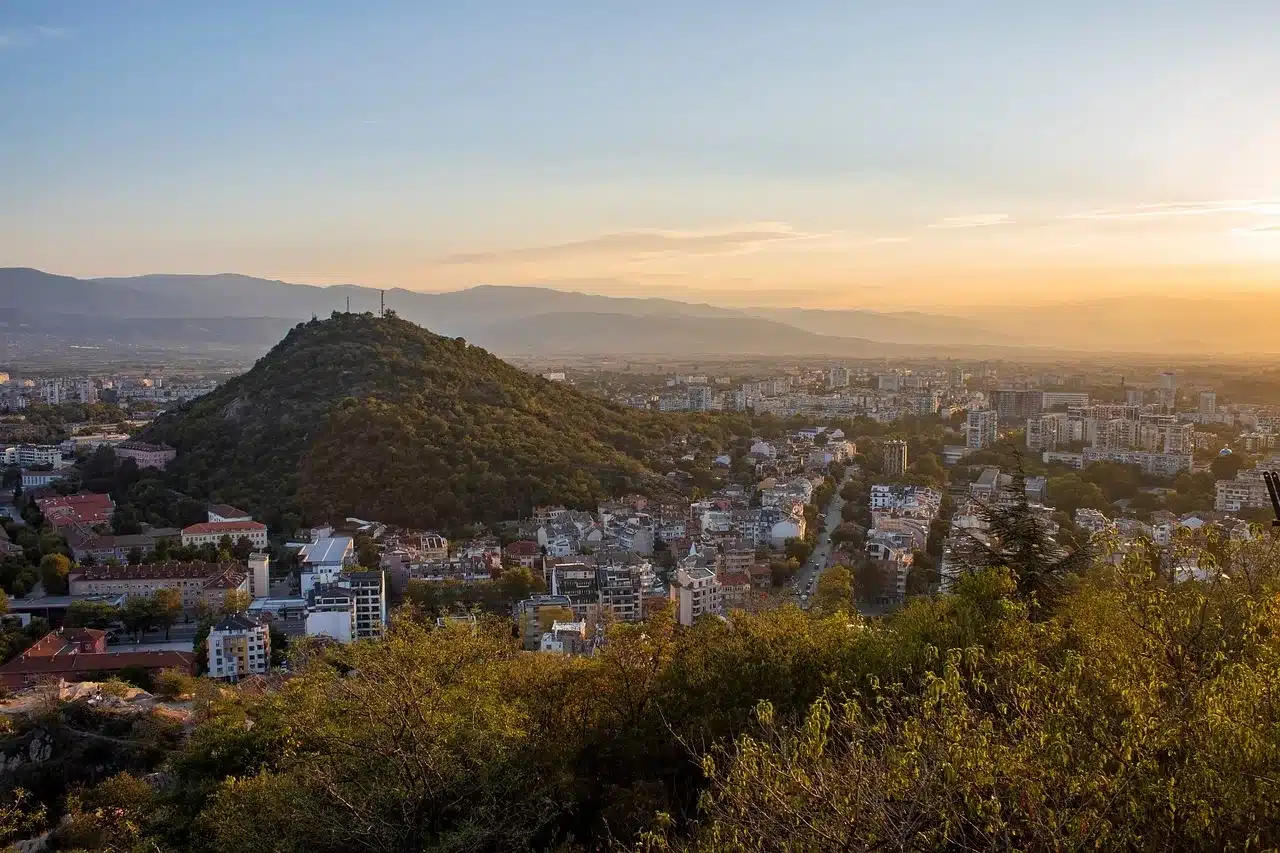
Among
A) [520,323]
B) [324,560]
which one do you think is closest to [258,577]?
[324,560]

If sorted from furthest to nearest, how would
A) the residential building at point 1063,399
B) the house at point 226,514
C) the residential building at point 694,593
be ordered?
1. the residential building at point 1063,399
2. the house at point 226,514
3. the residential building at point 694,593

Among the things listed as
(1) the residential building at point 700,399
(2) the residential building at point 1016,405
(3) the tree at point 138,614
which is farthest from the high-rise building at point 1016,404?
(3) the tree at point 138,614

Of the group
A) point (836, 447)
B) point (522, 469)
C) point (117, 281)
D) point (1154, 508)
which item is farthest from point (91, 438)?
point (117, 281)

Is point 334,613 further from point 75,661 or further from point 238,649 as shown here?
point 75,661

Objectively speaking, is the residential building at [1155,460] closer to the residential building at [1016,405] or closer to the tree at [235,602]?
the residential building at [1016,405]

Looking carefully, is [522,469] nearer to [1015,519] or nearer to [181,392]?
[1015,519]

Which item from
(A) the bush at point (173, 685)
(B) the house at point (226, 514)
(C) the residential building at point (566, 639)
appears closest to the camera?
(A) the bush at point (173, 685)
